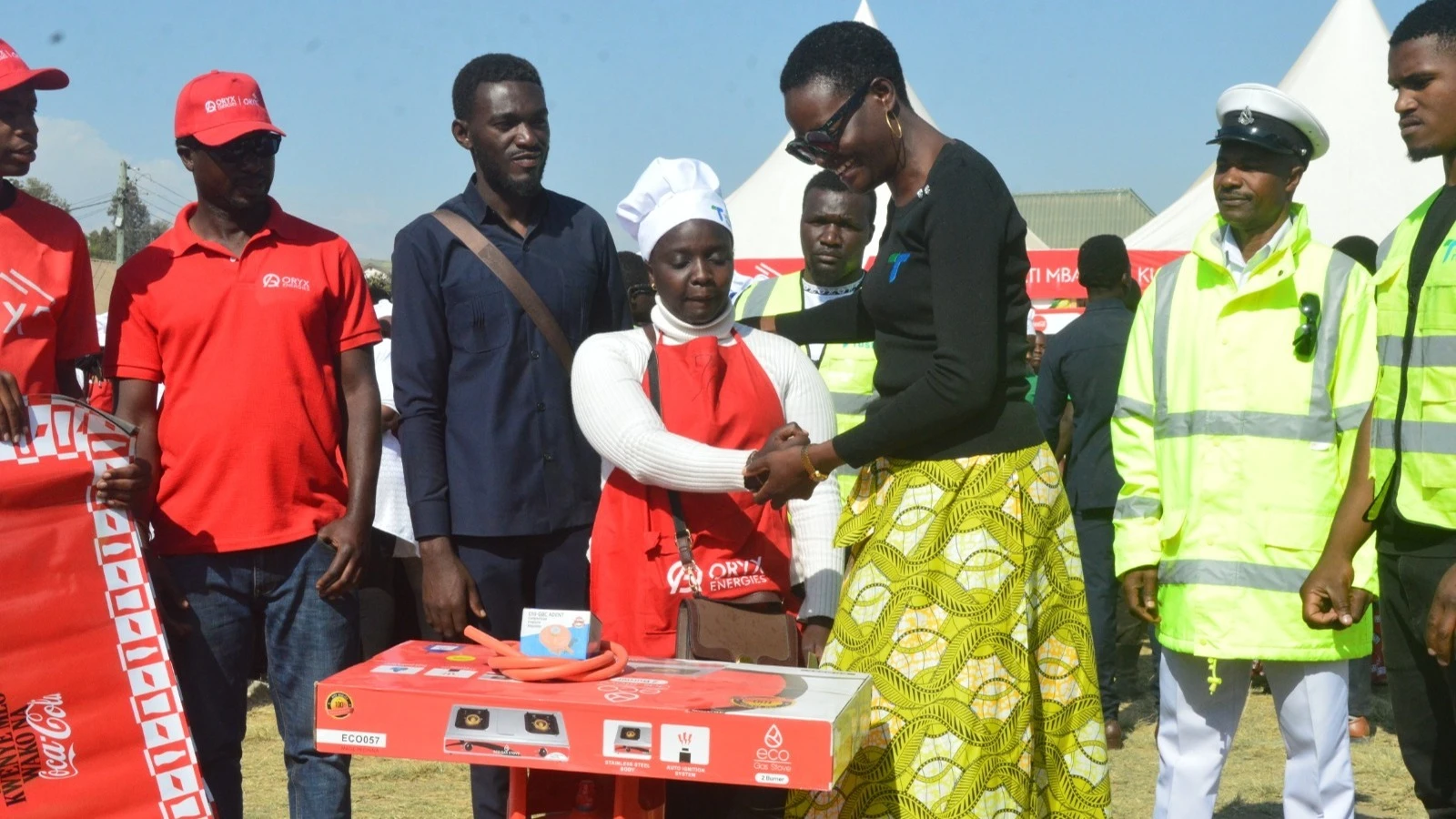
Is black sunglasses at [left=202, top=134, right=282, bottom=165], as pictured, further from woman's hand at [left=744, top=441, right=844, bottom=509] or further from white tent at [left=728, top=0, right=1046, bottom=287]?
white tent at [left=728, top=0, right=1046, bottom=287]

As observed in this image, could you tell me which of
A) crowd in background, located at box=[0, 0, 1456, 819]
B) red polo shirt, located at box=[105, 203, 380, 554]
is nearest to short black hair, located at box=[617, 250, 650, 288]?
crowd in background, located at box=[0, 0, 1456, 819]

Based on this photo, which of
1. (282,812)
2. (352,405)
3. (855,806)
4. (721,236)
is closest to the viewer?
(855,806)

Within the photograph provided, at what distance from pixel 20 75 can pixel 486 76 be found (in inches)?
48.6

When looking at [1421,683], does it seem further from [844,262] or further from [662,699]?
[844,262]

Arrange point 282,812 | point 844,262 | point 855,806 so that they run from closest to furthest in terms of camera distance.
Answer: point 855,806, point 282,812, point 844,262

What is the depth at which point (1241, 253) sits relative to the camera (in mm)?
4082

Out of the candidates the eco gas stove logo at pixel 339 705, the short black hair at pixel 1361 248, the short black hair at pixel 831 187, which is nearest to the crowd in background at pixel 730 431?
the eco gas stove logo at pixel 339 705

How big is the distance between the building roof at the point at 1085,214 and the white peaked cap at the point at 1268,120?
50.4 m

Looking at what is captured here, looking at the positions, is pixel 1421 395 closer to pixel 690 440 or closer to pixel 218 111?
pixel 690 440

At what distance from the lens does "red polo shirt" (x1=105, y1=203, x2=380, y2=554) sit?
3.86m

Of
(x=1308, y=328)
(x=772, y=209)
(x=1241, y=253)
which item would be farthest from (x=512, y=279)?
(x=772, y=209)

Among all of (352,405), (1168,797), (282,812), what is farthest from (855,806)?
(282,812)

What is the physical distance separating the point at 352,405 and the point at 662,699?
5.64 feet

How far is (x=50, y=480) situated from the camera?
3.68 meters
